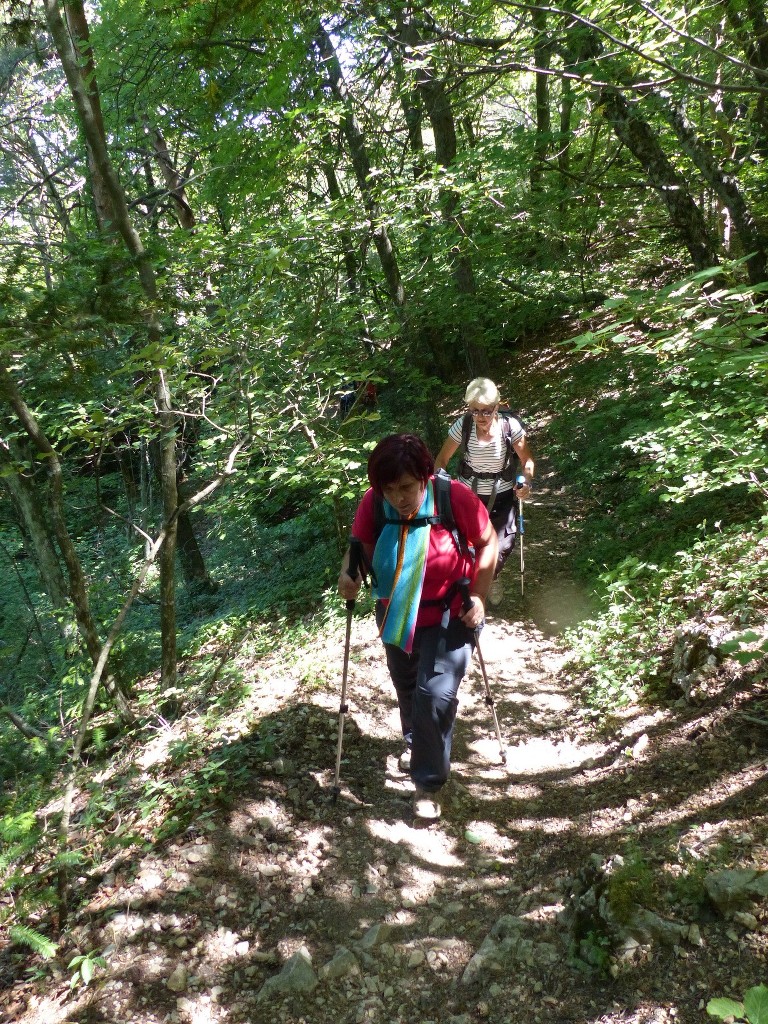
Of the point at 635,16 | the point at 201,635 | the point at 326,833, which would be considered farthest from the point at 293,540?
the point at 635,16

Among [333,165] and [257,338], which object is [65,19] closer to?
[257,338]

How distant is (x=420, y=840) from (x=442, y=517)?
1965 millimetres

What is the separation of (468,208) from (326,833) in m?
6.52

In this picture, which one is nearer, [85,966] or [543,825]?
[85,966]

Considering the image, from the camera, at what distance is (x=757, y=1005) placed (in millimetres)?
1661

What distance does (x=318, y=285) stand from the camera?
6.37m

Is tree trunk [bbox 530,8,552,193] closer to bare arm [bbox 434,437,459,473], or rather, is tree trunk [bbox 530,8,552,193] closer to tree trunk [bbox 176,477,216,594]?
bare arm [bbox 434,437,459,473]

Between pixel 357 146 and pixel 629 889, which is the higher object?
pixel 357 146

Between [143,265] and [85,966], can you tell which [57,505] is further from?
[85,966]

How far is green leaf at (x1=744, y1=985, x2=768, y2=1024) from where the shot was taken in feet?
5.36

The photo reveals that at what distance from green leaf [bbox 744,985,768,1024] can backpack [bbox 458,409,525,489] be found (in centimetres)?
433

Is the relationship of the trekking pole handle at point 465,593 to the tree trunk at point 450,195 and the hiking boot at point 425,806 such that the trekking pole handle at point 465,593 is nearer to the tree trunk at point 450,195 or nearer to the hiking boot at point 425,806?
the hiking boot at point 425,806

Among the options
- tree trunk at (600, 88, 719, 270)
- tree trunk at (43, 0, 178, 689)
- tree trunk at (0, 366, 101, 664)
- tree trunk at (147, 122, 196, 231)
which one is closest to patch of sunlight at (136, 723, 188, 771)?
tree trunk at (43, 0, 178, 689)

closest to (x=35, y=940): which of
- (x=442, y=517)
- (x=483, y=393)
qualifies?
(x=442, y=517)
